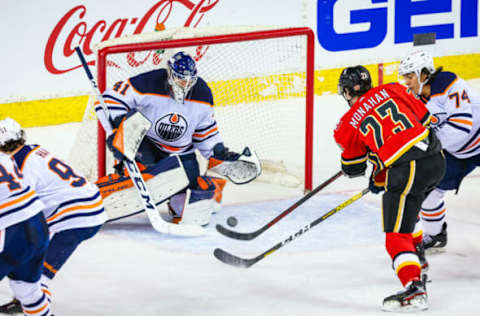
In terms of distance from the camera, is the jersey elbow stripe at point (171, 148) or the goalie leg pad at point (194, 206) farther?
the jersey elbow stripe at point (171, 148)

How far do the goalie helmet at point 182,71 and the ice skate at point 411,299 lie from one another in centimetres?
154

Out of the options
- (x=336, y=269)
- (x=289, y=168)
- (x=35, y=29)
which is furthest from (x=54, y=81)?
(x=336, y=269)

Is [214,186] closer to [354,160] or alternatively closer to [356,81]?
[354,160]

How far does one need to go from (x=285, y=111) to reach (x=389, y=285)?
6.79 ft

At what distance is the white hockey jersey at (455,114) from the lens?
10.3 ft

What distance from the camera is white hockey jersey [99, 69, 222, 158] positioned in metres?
3.63

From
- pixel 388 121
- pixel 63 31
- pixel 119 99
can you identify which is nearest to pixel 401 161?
pixel 388 121

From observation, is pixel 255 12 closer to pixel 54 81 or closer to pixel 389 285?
pixel 54 81

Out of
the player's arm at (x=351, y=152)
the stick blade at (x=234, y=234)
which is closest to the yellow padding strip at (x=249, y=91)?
the stick blade at (x=234, y=234)

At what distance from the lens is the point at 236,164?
3.80 metres

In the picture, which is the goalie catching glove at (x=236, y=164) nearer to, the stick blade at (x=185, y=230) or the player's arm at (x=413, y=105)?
the stick blade at (x=185, y=230)

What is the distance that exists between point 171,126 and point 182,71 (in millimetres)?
372

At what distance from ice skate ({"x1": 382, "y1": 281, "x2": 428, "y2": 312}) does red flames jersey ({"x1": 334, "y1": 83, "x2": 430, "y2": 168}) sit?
1.44 feet

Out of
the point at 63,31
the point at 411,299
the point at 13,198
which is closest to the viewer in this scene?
the point at 13,198
